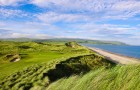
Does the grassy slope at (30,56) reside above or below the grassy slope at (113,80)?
below

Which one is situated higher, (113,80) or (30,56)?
(113,80)

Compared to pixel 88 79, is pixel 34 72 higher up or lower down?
lower down

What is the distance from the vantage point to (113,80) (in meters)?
9.58

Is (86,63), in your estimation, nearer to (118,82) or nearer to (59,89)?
(59,89)

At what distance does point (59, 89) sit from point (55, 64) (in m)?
18.1

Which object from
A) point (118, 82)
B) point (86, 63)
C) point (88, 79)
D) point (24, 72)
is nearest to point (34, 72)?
point (24, 72)

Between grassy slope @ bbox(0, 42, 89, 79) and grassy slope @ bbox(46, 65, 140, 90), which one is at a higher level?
grassy slope @ bbox(46, 65, 140, 90)

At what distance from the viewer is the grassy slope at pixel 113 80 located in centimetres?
877

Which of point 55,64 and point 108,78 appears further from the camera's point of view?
point 55,64

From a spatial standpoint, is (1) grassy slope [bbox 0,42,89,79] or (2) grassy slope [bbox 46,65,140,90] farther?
(1) grassy slope [bbox 0,42,89,79]

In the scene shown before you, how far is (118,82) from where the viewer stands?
30.7ft

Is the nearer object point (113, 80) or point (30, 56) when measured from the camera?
point (113, 80)

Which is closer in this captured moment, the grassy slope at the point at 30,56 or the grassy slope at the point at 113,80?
the grassy slope at the point at 113,80

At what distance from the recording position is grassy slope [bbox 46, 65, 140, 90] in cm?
877
